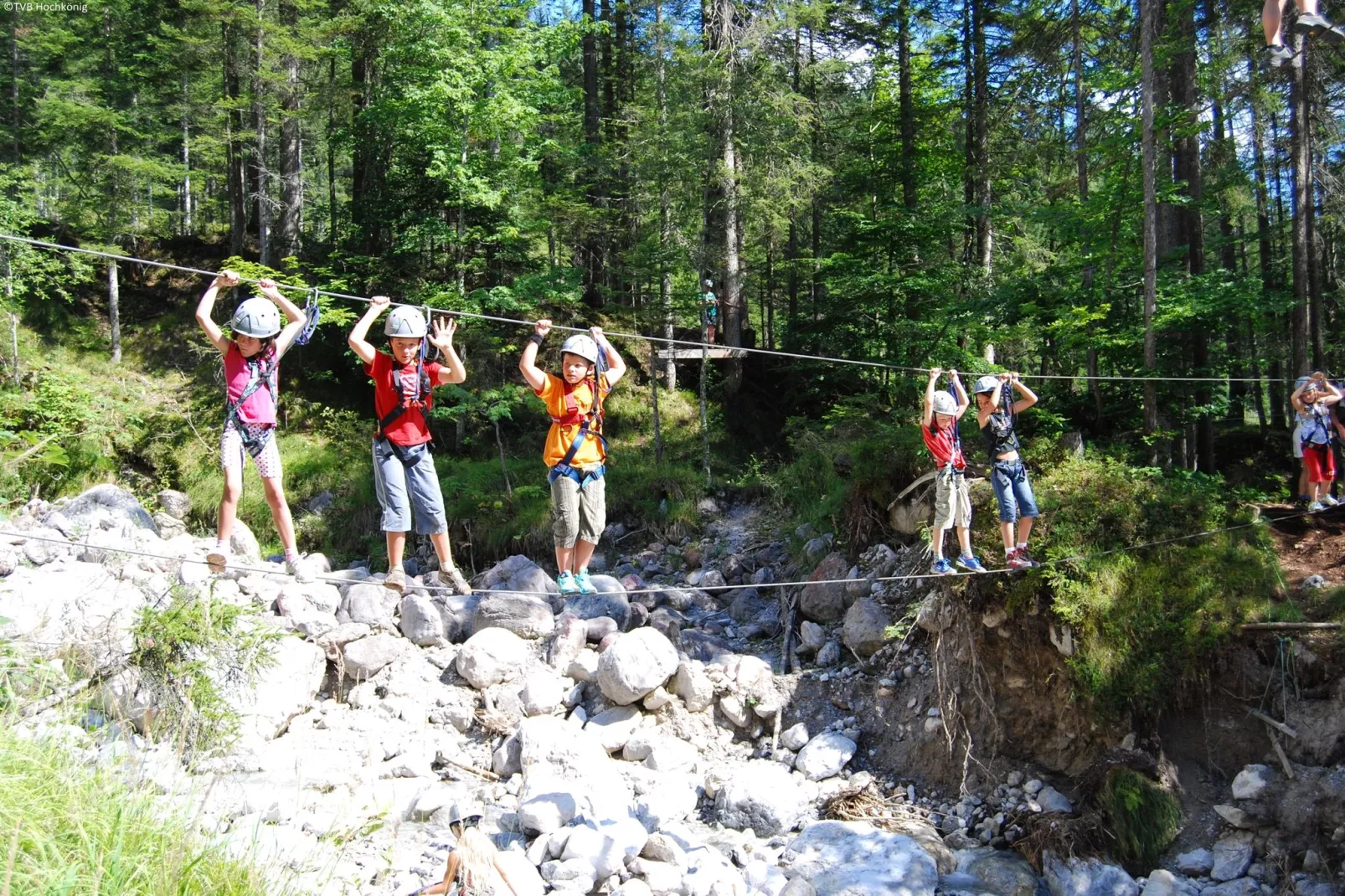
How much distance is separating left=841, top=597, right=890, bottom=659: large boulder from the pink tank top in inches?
315

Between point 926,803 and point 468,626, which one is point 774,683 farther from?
point 468,626

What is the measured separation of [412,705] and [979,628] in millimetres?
7019

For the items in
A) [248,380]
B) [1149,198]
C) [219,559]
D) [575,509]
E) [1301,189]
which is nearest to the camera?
[219,559]

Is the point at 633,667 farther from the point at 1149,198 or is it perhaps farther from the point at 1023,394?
the point at 1149,198

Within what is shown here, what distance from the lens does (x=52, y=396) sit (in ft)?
53.9

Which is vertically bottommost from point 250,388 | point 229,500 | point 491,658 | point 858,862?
point 858,862

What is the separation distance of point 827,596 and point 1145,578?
4.13m

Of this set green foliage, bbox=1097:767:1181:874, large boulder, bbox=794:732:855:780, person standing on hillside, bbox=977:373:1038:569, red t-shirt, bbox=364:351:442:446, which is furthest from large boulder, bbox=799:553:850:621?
red t-shirt, bbox=364:351:442:446

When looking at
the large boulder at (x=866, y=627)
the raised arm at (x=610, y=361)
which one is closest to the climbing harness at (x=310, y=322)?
the raised arm at (x=610, y=361)

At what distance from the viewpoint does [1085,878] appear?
8.48 m

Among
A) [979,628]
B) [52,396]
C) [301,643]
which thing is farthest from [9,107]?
[979,628]

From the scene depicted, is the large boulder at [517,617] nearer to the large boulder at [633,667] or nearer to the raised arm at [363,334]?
the large boulder at [633,667]

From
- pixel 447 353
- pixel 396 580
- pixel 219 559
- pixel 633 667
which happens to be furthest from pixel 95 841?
pixel 633 667

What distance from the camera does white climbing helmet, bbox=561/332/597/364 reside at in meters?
6.35
